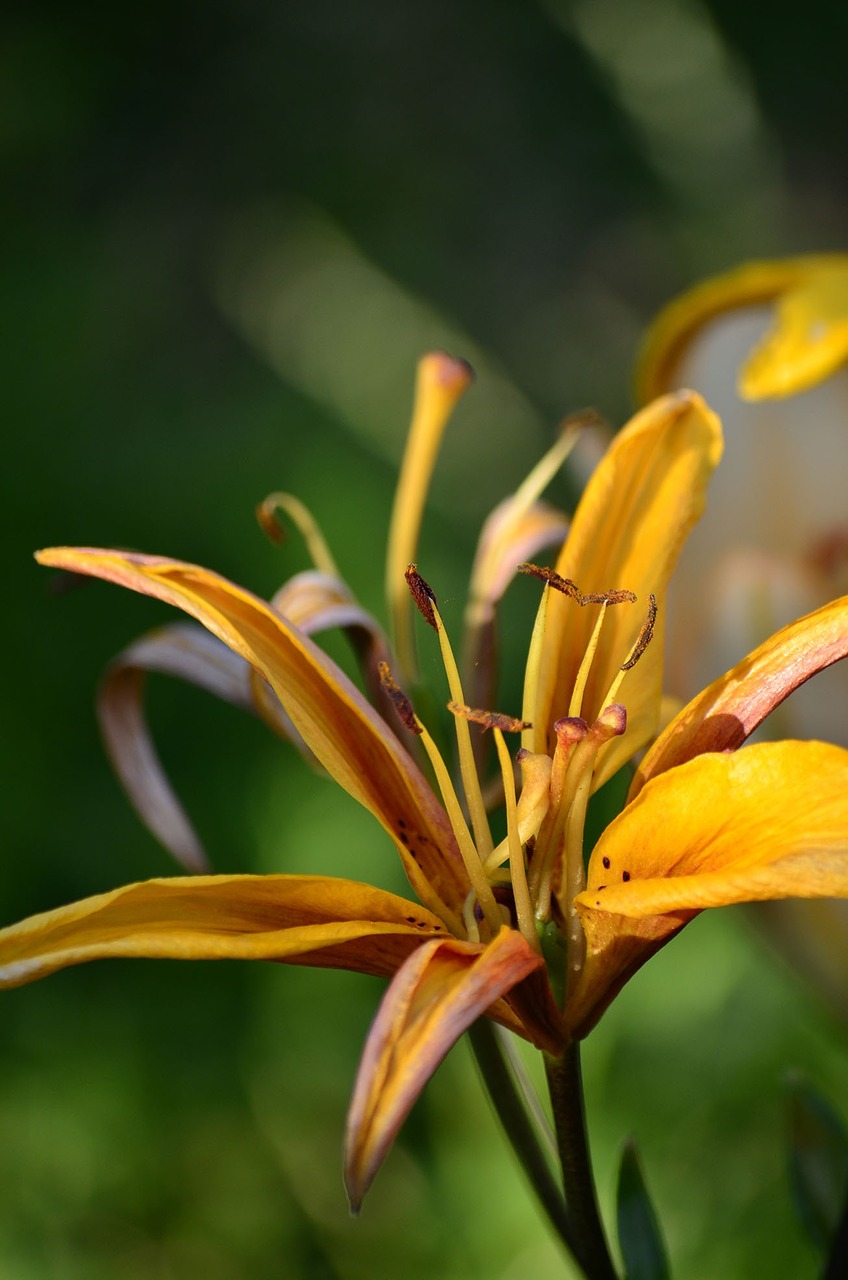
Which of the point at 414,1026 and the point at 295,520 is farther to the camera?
the point at 295,520

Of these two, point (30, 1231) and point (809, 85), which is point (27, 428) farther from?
point (809, 85)

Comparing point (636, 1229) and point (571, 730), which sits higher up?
point (571, 730)

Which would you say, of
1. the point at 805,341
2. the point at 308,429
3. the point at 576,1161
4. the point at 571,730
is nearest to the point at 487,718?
the point at 571,730

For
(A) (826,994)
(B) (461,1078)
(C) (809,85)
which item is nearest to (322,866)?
(B) (461,1078)

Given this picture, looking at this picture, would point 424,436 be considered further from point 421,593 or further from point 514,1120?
point 514,1120

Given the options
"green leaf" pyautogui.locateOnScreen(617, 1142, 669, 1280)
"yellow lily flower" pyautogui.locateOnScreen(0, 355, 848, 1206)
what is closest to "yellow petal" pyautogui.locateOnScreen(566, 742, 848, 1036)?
"yellow lily flower" pyautogui.locateOnScreen(0, 355, 848, 1206)

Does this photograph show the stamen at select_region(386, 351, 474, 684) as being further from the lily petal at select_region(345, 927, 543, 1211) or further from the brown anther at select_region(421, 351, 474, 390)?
the lily petal at select_region(345, 927, 543, 1211)

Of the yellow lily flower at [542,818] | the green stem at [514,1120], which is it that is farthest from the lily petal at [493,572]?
the green stem at [514,1120]
